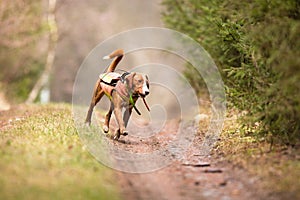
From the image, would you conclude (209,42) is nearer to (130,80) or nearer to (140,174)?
(130,80)

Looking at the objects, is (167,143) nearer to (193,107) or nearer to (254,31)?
(254,31)

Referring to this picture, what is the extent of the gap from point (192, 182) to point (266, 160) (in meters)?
1.67

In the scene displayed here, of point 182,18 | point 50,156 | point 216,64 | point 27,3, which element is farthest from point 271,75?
point 27,3

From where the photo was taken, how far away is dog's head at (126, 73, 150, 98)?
1080 cm

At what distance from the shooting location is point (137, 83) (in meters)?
10.9

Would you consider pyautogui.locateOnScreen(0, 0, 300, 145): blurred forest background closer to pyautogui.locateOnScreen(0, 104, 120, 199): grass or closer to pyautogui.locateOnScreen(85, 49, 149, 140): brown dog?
pyautogui.locateOnScreen(85, 49, 149, 140): brown dog

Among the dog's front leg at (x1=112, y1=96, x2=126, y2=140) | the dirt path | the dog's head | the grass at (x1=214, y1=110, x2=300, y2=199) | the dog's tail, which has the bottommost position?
the dirt path

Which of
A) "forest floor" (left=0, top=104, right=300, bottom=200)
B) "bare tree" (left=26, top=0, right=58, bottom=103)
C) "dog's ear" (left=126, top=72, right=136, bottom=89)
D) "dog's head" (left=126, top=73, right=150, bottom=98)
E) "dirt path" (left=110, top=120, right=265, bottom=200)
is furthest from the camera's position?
"bare tree" (left=26, top=0, right=58, bottom=103)

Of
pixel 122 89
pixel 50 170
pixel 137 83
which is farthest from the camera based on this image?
pixel 122 89

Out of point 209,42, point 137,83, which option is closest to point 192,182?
point 137,83

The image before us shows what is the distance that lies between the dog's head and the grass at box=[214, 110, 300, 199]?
→ 2230 millimetres

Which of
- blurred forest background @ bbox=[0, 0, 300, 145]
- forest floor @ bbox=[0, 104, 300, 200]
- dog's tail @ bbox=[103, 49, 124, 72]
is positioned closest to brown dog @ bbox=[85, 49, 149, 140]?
dog's tail @ bbox=[103, 49, 124, 72]

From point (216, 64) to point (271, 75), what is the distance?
6.28 metres

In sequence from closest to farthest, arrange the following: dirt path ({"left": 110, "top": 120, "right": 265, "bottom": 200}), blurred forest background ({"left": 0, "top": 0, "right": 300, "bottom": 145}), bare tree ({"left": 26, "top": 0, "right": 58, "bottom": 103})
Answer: dirt path ({"left": 110, "top": 120, "right": 265, "bottom": 200}) → blurred forest background ({"left": 0, "top": 0, "right": 300, "bottom": 145}) → bare tree ({"left": 26, "top": 0, "right": 58, "bottom": 103})
